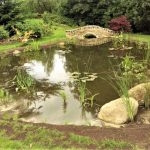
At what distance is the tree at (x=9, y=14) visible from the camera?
99.2 ft

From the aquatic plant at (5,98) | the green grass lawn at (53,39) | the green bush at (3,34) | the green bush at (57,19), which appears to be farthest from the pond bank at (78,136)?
the green bush at (57,19)

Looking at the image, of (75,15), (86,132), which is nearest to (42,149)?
(86,132)

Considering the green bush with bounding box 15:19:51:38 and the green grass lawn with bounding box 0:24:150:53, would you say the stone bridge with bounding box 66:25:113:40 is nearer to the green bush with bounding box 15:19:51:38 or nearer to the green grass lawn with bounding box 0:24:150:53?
the green grass lawn with bounding box 0:24:150:53

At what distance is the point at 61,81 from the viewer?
18.3 metres

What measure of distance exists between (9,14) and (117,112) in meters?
20.5

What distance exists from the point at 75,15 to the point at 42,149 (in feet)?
92.9

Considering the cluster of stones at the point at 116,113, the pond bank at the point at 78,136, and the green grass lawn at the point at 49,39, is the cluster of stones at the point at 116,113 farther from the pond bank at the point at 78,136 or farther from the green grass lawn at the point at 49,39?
the green grass lawn at the point at 49,39

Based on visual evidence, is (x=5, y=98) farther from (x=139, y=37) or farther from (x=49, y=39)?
(x=139, y=37)

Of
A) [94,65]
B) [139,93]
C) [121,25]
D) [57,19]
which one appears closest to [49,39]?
[121,25]

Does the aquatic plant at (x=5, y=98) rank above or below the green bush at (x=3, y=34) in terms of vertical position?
below

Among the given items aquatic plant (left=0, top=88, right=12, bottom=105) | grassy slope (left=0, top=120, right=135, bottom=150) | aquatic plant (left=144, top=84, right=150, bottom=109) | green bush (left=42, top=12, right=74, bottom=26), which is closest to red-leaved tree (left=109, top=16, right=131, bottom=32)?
green bush (left=42, top=12, right=74, bottom=26)

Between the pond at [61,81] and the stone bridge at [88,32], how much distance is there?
10.8 feet

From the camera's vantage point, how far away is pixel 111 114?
41.1ft

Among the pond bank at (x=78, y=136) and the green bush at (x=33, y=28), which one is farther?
the green bush at (x=33, y=28)
